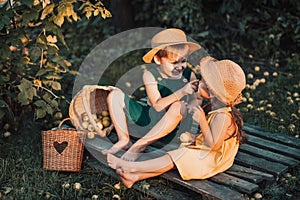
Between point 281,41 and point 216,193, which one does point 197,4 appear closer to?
point 281,41

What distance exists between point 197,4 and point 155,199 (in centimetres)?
316

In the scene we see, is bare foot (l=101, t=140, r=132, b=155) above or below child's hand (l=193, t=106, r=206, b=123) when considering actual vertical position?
below

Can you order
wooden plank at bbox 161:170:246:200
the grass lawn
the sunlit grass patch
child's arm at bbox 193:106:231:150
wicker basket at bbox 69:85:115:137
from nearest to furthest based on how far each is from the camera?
wooden plank at bbox 161:170:246:200, child's arm at bbox 193:106:231:150, the grass lawn, wicker basket at bbox 69:85:115:137, the sunlit grass patch

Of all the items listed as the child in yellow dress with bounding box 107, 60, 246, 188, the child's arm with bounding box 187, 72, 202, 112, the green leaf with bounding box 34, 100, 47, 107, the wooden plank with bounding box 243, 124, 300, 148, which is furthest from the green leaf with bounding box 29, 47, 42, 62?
the wooden plank with bounding box 243, 124, 300, 148

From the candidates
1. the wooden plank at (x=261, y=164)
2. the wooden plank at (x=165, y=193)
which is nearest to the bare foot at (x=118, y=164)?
the wooden plank at (x=165, y=193)

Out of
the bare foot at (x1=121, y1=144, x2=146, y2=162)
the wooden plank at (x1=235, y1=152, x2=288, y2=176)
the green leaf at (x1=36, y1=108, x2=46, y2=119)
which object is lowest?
the wooden plank at (x1=235, y1=152, x2=288, y2=176)

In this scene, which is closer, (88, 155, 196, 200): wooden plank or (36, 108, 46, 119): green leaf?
(88, 155, 196, 200): wooden plank

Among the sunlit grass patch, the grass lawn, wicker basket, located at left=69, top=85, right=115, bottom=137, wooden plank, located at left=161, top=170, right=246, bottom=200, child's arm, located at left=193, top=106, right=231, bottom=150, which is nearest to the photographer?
wooden plank, located at left=161, top=170, right=246, bottom=200

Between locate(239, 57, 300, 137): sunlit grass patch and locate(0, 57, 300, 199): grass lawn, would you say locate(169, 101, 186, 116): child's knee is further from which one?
locate(239, 57, 300, 137): sunlit grass patch

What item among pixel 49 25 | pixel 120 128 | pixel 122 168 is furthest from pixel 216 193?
pixel 49 25

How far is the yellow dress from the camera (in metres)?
3.14

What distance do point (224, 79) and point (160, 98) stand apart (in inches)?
22.7

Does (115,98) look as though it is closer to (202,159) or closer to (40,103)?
(40,103)

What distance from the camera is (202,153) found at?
3.19 metres
